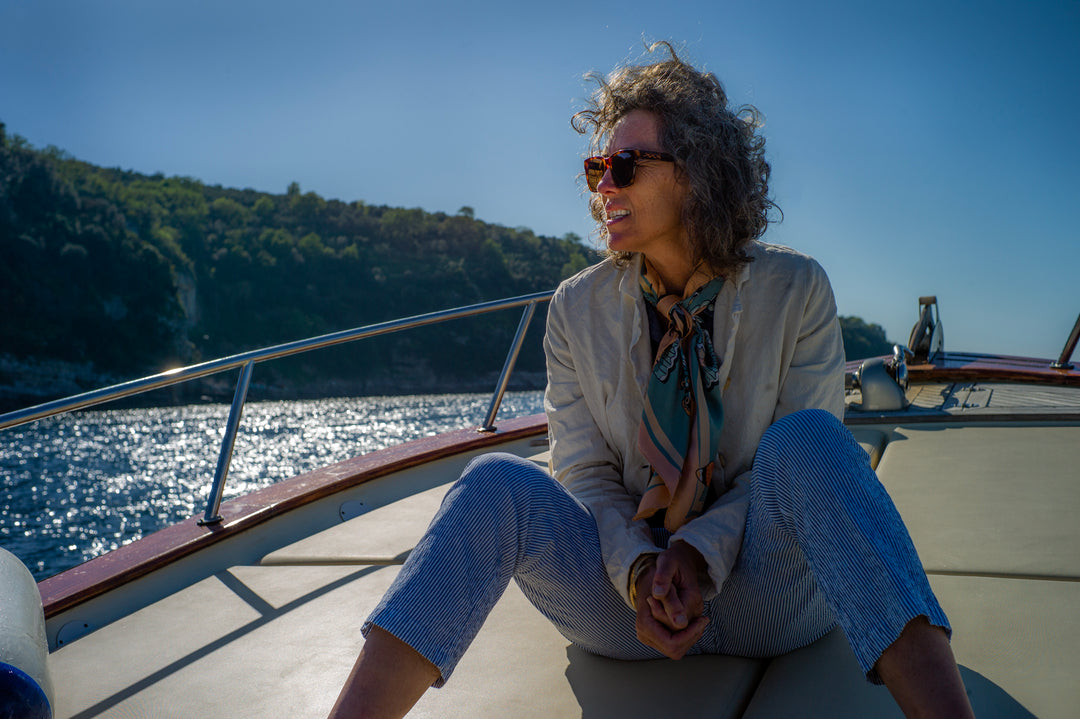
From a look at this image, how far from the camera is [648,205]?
1.16 m

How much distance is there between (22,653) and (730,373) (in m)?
0.96

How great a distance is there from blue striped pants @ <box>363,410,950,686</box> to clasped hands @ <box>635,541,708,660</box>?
8 centimetres

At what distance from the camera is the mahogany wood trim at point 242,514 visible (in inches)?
57.7

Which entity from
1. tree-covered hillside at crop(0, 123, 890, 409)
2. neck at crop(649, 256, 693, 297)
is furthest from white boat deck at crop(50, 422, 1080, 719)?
tree-covered hillside at crop(0, 123, 890, 409)

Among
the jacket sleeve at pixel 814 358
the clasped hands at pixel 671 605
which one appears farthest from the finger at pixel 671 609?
the jacket sleeve at pixel 814 358

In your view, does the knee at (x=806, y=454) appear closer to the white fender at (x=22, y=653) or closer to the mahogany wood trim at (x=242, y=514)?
the white fender at (x=22, y=653)

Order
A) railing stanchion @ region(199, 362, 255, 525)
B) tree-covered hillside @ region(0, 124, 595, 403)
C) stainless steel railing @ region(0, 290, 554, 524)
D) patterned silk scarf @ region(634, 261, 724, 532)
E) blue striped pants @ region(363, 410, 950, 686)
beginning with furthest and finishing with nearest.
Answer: tree-covered hillside @ region(0, 124, 595, 403)
railing stanchion @ region(199, 362, 255, 525)
stainless steel railing @ region(0, 290, 554, 524)
patterned silk scarf @ region(634, 261, 724, 532)
blue striped pants @ region(363, 410, 950, 686)

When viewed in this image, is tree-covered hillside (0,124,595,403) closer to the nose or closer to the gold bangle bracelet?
the nose

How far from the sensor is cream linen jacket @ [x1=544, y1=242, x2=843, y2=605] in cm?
106

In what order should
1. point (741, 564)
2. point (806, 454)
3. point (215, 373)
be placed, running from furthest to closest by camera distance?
point (215, 373)
point (741, 564)
point (806, 454)

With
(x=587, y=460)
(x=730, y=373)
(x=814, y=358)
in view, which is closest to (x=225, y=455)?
(x=587, y=460)

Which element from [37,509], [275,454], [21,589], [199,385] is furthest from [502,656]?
[199,385]

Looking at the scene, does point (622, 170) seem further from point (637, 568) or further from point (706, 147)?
point (637, 568)

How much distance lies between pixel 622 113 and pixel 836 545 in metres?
0.78
